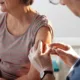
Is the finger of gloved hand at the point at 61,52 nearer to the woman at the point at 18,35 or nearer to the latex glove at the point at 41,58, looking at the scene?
the latex glove at the point at 41,58

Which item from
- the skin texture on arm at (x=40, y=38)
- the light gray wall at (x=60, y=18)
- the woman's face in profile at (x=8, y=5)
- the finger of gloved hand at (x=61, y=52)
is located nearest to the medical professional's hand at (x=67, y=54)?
the finger of gloved hand at (x=61, y=52)

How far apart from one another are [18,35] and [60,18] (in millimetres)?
580

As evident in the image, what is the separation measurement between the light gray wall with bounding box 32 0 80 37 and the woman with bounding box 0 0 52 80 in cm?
41

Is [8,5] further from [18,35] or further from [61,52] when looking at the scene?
[61,52]

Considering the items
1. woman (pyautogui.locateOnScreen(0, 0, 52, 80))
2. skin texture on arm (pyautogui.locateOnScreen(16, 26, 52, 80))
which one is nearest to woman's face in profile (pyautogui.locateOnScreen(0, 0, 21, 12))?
woman (pyautogui.locateOnScreen(0, 0, 52, 80))

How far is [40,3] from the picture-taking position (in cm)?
183

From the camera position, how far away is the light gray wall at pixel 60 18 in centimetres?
184

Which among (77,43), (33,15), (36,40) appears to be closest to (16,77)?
(36,40)

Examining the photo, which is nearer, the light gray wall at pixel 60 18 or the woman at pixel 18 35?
the woman at pixel 18 35

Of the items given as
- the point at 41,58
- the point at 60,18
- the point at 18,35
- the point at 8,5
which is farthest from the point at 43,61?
the point at 60,18

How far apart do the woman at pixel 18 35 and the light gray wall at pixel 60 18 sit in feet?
1.34

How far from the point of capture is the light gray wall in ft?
6.04

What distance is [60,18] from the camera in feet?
6.13

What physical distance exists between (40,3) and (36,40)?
0.61 m
